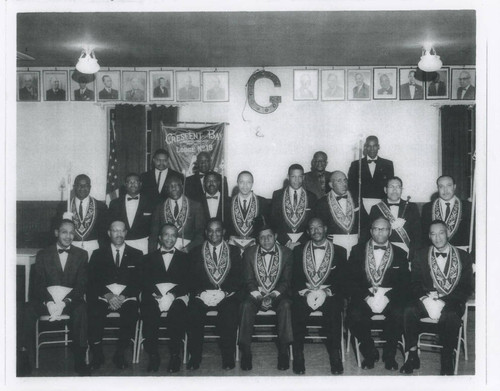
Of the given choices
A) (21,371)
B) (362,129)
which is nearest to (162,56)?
(362,129)

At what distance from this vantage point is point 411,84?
761 centimetres

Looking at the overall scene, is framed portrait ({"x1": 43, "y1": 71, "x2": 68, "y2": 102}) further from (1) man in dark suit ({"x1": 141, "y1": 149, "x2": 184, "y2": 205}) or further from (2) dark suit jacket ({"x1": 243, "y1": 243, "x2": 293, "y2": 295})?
(2) dark suit jacket ({"x1": 243, "y1": 243, "x2": 293, "y2": 295})

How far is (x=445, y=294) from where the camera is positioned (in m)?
4.66

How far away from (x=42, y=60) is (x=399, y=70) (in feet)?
15.1

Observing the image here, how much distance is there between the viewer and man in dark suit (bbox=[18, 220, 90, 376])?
4.43 metres

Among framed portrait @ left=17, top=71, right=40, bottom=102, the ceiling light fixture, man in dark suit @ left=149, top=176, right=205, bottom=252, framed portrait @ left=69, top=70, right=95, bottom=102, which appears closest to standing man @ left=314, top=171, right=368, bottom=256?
man in dark suit @ left=149, top=176, right=205, bottom=252

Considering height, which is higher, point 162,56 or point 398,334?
point 162,56

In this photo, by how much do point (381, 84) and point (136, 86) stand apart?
3.25 metres

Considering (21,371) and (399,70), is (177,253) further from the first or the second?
(399,70)

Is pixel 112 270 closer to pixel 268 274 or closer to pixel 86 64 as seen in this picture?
pixel 268 274

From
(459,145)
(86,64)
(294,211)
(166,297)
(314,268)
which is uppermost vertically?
(86,64)

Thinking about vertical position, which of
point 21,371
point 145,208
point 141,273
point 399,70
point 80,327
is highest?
point 399,70

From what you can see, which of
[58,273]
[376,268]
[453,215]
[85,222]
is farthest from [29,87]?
[453,215]

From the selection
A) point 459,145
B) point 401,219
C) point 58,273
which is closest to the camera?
point 58,273
